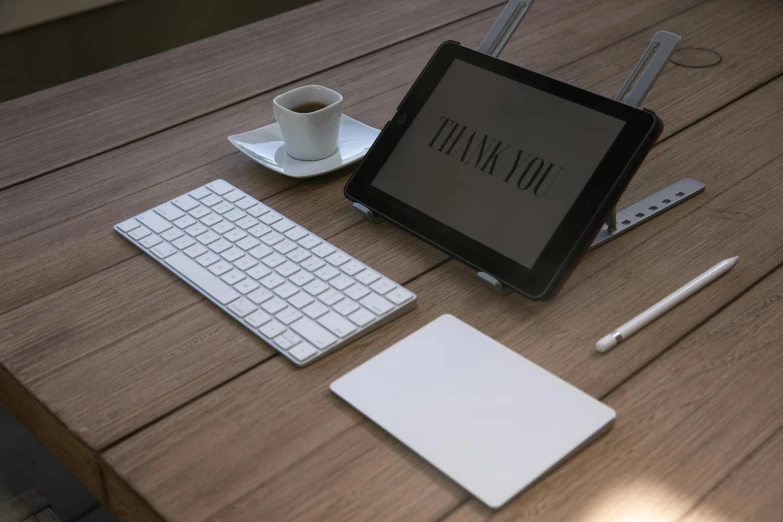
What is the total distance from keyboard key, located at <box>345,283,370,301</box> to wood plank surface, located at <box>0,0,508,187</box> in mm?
496

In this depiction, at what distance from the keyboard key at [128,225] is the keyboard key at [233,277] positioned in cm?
16

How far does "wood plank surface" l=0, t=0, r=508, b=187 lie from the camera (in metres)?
1.20

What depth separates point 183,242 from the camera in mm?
961

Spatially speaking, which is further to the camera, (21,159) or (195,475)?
(21,159)

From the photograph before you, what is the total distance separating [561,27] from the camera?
4.92 feet

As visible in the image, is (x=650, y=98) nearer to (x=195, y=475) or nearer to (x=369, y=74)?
(x=369, y=74)

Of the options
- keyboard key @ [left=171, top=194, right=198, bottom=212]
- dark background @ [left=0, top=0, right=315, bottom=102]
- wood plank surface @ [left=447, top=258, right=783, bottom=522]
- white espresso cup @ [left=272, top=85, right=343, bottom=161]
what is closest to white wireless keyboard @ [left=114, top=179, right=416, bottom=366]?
keyboard key @ [left=171, top=194, right=198, bottom=212]

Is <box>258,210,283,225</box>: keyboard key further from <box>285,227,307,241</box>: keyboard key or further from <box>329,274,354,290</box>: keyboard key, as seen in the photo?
<box>329,274,354,290</box>: keyboard key

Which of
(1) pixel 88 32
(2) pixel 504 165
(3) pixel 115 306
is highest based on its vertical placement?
(2) pixel 504 165

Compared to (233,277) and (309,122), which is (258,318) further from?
(309,122)

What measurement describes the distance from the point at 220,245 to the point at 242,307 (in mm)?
125

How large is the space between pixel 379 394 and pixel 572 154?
330 mm

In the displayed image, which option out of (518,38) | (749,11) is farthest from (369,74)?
(749,11)

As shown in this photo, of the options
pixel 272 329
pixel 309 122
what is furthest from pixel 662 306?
pixel 309 122
